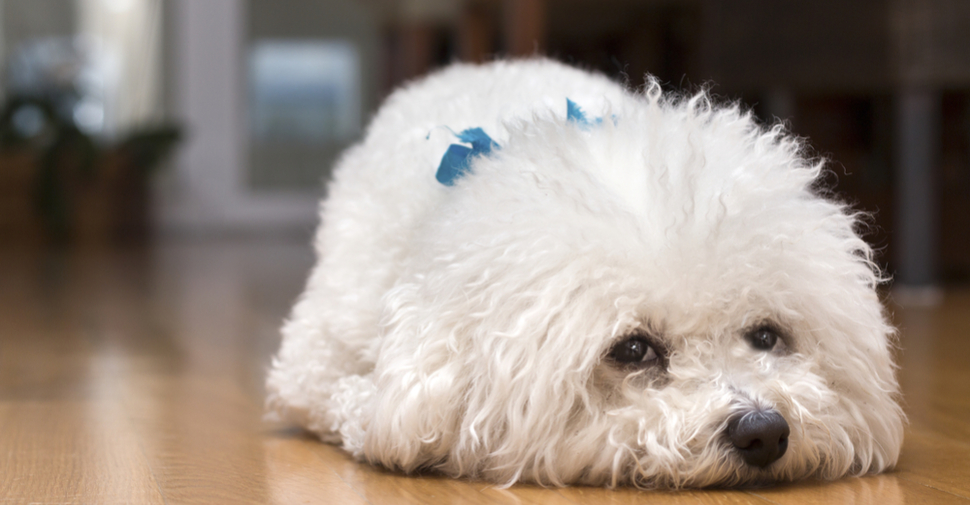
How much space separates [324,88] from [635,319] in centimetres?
600

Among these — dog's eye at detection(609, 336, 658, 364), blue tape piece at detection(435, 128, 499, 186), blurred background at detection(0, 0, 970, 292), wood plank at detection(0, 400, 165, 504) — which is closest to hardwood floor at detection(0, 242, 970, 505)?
wood plank at detection(0, 400, 165, 504)

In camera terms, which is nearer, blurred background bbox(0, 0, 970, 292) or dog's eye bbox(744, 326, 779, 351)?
dog's eye bbox(744, 326, 779, 351)

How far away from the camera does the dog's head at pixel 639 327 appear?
946mm

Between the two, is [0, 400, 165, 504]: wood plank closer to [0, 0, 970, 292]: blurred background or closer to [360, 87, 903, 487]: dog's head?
[360, 87, 903, 487]: dog's head

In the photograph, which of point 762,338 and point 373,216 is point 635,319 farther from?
point 373,216

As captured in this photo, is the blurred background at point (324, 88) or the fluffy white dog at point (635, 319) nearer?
the fluffy white dog at point (635, 319)

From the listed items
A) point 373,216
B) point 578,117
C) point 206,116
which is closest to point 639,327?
point 578,117

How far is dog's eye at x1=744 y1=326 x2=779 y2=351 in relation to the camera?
1.01 metres

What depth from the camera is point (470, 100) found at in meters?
1.33

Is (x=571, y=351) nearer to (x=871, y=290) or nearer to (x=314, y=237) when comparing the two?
(x=871, y=290)

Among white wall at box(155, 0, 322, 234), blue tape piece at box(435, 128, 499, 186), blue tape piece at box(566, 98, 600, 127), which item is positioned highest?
blue tape piece at box(566, 98, 600, 127)

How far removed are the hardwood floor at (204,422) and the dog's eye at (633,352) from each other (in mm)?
122

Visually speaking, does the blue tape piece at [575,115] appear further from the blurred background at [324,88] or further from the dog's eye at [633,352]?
the blurred background at [324,88]

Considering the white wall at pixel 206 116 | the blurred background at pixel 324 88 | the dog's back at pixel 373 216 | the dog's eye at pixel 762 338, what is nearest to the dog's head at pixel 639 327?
the dog's eye at pixel 762 338
